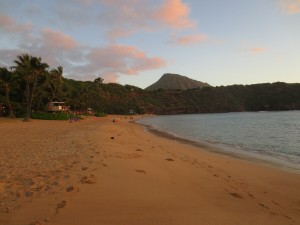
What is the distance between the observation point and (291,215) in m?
4.99

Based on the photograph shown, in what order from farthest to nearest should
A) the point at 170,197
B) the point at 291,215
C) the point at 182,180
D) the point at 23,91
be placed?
1. the point at 23,91
2. the point at 182,180
3. the point at 170,197
4. the point at 291,215

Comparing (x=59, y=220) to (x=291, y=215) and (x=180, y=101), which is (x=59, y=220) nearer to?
(x=291, y=215)

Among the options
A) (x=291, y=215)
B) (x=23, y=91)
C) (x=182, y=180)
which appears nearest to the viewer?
(x=291, y=215)

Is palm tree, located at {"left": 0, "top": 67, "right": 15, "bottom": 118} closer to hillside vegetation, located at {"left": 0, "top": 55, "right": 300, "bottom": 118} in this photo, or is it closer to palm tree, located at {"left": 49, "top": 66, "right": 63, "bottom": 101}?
palm tree, located at {"left": 49, "top": 66, "right": 63, "bottom": 101}

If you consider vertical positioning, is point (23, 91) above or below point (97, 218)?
above

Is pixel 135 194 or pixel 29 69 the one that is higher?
pixel 29 69

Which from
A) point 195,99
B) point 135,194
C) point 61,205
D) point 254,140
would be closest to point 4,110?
point 254,140

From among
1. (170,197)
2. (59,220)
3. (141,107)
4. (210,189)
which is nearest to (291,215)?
(210,189)

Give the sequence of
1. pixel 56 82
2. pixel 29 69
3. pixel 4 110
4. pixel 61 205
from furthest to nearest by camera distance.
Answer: pixel 56 82 → pixel 4 110 → pixel 29 69 → pixel 61 205

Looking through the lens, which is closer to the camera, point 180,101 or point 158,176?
point 158,176

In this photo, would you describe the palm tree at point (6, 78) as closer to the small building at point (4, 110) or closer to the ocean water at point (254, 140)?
the small building at point (4, 110)

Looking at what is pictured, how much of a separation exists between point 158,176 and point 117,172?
3.67 feet

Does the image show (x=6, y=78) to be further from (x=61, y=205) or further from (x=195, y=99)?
(x=195, y=99)

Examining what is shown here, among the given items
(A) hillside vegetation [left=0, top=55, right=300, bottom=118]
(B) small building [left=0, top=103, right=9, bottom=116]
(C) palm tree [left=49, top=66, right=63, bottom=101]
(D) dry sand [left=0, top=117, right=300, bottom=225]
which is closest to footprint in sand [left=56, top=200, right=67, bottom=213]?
(D) dry sand [left=0, top=117, right=300, bottom=225]
